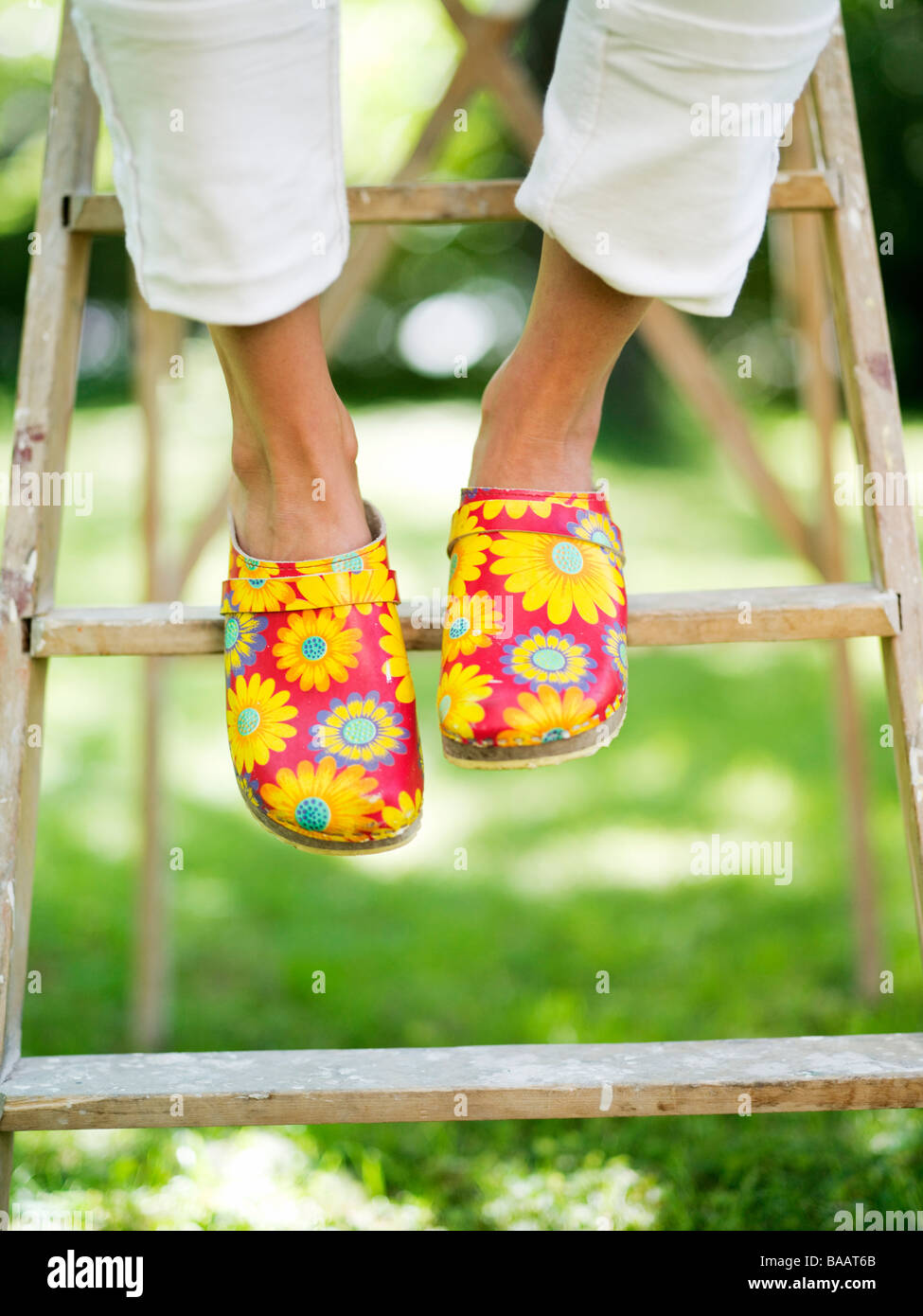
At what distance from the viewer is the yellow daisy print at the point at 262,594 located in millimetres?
869

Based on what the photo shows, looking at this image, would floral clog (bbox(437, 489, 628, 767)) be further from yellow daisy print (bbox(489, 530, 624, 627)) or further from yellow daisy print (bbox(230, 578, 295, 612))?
yellow daisy print (bbox(230, 578, 295, 612))

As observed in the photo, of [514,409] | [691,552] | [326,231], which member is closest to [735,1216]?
[514,409]

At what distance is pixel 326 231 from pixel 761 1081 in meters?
0.65

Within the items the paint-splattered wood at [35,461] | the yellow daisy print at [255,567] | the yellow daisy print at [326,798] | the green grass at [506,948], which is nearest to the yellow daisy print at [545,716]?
the yellow daisy print at [326,798]

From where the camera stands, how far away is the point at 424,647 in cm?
94

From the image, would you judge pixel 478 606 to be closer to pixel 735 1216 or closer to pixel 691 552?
pixel 735 1216

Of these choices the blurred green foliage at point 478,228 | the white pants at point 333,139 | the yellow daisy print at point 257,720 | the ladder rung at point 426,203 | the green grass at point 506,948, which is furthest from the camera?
the blurred green foliage at point 478,228

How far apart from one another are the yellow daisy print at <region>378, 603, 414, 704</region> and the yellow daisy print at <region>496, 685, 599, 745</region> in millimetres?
93

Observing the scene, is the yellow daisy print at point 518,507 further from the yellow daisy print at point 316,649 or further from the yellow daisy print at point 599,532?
the yellow daisy print at point 316,649

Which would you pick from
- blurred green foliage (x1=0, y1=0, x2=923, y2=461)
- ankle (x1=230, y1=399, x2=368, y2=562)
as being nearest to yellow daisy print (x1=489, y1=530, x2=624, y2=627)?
ankle (x1=230, y1=399, x2=368, y2=562)

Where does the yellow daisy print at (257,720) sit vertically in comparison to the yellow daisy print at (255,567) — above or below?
below

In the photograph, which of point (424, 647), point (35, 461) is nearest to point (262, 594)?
point (424, 647)

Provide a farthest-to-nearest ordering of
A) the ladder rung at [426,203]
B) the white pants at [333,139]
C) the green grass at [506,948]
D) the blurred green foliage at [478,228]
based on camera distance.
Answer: the blurred green foliage at [478,228] → the green grass at [506,948] → the ladder rung at [426,203] → the white pants at [333,139]

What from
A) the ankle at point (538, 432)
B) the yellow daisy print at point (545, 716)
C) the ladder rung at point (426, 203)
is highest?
the ladder rung at point (426, 203)
